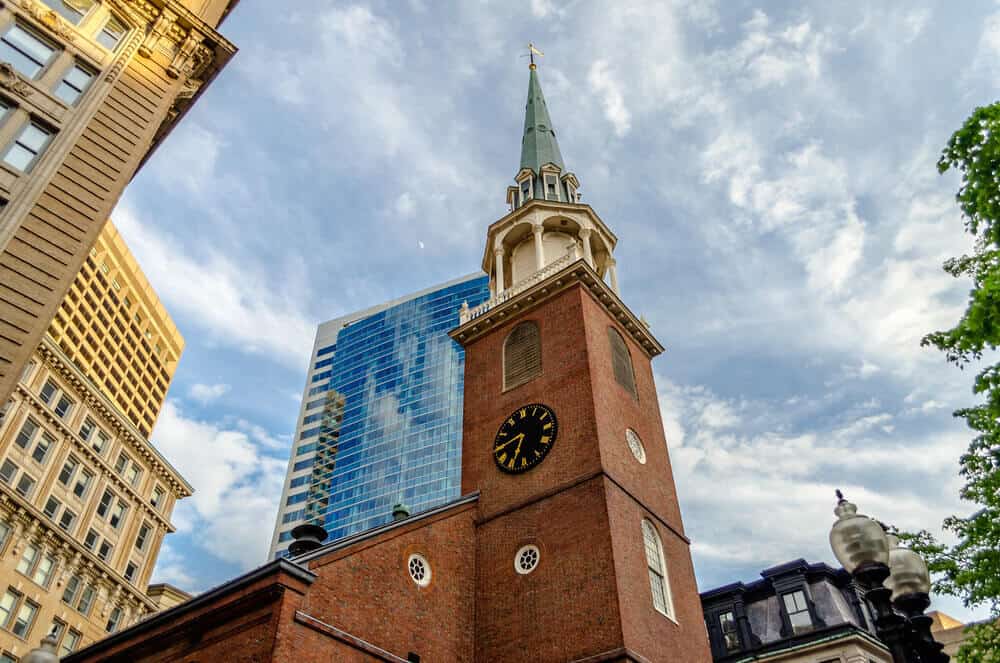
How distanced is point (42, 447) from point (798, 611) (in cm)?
4386

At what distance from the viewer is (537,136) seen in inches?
1518

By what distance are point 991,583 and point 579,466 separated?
10.6 m

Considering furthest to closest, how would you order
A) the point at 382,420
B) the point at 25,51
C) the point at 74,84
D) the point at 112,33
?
the point at 382,420
the point at 112,33
the point at 74,84
the point at 25,51

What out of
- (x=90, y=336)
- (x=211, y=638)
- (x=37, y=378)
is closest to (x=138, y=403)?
(x=90, y=336)

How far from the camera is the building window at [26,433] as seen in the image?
4419 cm

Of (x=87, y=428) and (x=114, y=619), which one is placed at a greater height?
(x=87, y=428)

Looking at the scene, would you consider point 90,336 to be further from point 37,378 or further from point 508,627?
point 508,627

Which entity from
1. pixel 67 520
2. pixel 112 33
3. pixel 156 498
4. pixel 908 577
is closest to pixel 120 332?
pixel 156 498

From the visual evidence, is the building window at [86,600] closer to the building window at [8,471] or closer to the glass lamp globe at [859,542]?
the building window at [8,471]

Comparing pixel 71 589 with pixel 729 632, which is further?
pixel 71 589

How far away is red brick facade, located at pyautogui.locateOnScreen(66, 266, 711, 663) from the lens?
55.2 ft

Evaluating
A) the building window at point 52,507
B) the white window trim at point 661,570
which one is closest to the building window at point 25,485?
the building window at point 52,507

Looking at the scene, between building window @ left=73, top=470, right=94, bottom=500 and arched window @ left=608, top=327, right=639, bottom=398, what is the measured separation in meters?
38.9

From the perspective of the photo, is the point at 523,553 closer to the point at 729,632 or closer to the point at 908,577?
the point at 908,577
